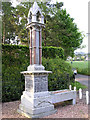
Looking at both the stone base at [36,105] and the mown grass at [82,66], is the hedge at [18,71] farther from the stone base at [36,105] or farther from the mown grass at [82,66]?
the mown grass at [82,66]

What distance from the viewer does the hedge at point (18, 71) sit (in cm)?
680

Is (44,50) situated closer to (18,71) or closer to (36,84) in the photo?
(18,71)

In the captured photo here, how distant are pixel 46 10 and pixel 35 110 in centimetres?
1201

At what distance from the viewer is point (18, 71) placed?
7.30m

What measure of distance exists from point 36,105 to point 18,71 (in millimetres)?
3241

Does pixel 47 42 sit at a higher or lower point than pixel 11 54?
higher

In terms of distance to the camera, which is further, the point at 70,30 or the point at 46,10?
the point at 70,30

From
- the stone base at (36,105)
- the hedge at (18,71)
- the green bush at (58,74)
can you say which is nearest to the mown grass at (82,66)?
the green bush at (58,74)

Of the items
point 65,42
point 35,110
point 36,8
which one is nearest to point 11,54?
point 36,8

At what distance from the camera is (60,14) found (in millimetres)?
16078

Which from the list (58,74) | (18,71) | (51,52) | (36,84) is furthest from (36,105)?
(51,52)

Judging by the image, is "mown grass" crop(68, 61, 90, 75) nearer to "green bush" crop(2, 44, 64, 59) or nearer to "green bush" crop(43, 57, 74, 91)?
"green bush" crop(2, 44, 64, 59)

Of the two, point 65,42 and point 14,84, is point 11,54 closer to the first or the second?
point 14,84

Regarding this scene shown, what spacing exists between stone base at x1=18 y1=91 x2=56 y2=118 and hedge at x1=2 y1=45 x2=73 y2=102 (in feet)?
7.07
